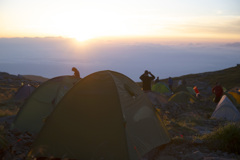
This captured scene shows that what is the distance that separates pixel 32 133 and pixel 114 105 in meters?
3.69

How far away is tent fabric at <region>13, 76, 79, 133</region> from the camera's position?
802cm

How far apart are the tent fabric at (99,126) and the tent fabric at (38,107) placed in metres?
2.37

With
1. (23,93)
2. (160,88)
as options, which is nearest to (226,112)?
(160,88)

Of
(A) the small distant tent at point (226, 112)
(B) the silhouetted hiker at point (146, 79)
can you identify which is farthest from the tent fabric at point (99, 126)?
(B) the silhouetted hiker at point (146, 79)

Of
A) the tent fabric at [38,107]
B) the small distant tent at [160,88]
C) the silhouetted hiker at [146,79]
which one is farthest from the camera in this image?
the small distant tent at [160,88]

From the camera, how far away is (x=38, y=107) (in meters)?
8.21

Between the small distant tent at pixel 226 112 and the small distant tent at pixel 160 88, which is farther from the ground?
the small distant tent at pixel 226 112

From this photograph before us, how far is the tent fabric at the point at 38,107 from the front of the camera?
8016 mm

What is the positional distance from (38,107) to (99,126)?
3.59m

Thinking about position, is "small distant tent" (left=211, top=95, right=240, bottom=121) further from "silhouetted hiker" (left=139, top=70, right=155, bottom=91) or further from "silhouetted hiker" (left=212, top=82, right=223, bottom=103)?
"silhouetted hiker" (left=139, top=70, right=155, bottom=91)

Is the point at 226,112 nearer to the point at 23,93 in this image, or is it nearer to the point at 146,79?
the point at 146,79

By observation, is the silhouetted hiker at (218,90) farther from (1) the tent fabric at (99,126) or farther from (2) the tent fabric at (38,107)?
(2) the tent fabric at (38,107)

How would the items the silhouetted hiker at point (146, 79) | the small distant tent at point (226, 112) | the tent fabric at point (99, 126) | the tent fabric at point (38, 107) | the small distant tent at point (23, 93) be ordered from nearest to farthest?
the tent fabric at point (99, 126), the tent fabric at point (38, 107), the small distant tent at point (226, 112), the silhouetted hiker at point (146, 79), the small distant tent at point (23, 93)

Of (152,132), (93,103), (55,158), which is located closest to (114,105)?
(93,103)
